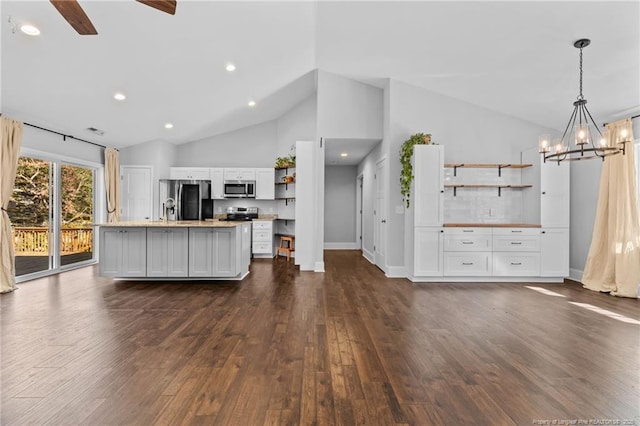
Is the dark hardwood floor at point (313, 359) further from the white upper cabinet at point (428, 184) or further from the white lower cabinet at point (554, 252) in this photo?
the white upper cabinet at point (428, 184)

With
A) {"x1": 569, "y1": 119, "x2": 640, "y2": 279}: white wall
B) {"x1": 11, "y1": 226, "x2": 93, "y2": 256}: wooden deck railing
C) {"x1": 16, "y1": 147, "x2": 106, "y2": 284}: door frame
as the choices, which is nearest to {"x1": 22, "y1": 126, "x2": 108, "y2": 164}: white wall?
{"x1": 16, "y1": 147, "x2": 106, "y2": 284}: door frame

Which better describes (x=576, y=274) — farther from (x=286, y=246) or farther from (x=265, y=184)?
(x=265, y=184)

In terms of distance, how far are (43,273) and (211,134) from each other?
179 inches

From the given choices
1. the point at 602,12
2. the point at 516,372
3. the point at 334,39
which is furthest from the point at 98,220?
the point at 602,12

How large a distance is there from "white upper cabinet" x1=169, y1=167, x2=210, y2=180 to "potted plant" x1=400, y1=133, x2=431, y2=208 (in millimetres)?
4916

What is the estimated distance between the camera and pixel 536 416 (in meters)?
1.77

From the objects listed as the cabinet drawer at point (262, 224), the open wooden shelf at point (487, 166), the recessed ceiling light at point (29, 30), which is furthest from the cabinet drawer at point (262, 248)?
the recessed ceiling light at point (29, 30)

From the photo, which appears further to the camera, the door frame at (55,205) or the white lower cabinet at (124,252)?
the door frame at (55,205)

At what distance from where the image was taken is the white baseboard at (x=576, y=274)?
17.3 feet

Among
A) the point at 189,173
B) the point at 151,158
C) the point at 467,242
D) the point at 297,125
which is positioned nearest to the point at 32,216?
the point at 151,158

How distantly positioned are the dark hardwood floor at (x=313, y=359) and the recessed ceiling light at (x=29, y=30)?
292 centimetres

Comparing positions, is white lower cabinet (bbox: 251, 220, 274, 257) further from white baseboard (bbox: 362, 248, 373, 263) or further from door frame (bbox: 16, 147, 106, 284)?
door frame (bbox: 16, 147, 106, 284)

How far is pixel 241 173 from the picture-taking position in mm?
8008

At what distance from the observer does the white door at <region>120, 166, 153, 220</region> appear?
726 centimetres
